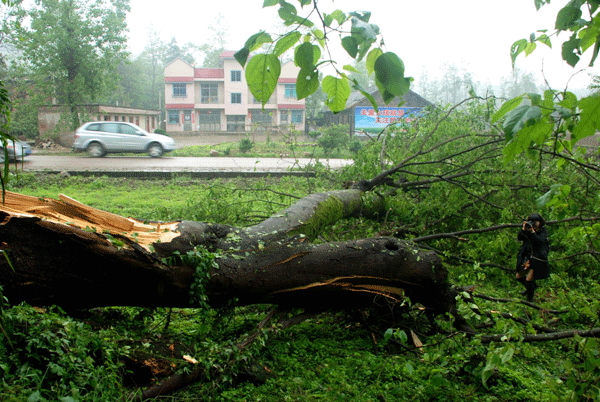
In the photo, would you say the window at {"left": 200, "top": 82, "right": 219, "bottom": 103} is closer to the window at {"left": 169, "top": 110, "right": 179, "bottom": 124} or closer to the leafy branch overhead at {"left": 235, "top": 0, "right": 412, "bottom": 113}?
the window at {"left": 169, "top": 110, "right": 179, "bottom": 124}

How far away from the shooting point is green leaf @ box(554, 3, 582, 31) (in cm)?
155

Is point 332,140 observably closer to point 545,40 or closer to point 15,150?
point 15,150

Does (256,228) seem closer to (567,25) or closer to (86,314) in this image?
(86,314)

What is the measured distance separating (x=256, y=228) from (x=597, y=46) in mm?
2436

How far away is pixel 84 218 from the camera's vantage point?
9.11 ft

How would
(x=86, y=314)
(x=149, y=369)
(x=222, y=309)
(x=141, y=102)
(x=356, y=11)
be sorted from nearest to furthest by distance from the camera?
(x=356, y=11) < (x=149, y=369) < (x=86, y=314) < (x=222, y=309) < (x=141, y=102)

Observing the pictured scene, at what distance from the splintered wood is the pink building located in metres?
38.9

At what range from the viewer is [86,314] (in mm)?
2836

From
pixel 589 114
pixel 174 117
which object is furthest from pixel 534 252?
pixel 174 117

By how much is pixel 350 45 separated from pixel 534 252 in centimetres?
408

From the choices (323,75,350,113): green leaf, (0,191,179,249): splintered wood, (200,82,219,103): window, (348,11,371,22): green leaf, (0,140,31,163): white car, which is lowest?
(0,191,179,249): splintered wood

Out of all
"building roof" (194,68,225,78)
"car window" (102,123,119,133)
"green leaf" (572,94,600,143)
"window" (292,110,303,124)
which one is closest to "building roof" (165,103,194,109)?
"building roof" (194,68,225,78)

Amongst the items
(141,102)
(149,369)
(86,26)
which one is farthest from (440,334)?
(141,102)

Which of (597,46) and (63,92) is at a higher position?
(63,92)
